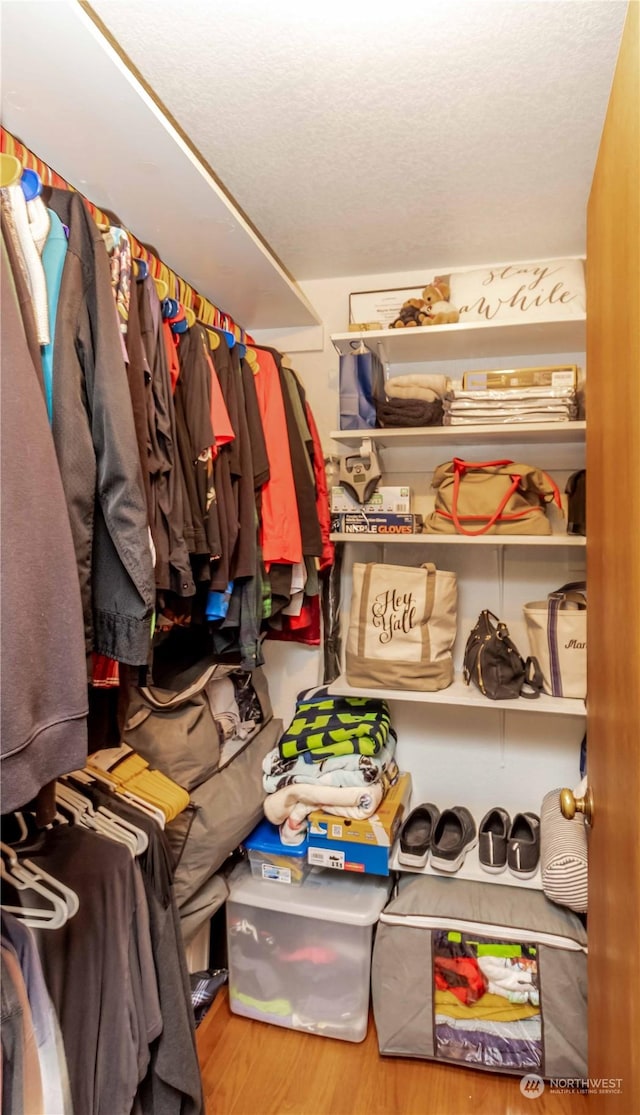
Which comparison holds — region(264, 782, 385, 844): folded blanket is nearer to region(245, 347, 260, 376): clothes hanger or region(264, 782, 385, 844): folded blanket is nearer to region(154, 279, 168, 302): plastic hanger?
region(245, 347, 260, 376): clothes hanger

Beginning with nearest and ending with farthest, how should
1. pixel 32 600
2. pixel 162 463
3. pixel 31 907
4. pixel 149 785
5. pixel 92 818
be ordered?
1. pixel 32 600
2. pixel 31 907
3. pixel 162 463
4. pixel 92 818
5. pixel 149 785

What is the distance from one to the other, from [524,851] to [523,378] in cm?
134

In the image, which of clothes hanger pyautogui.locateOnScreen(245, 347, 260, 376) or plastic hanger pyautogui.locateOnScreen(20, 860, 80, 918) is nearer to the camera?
plastic hanger pyautogui.locateOnScreen(20, 860, 80, 918)

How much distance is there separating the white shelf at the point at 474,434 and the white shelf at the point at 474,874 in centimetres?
122

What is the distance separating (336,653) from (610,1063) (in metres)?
1.34

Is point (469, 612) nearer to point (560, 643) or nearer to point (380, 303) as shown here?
point (560, 643)

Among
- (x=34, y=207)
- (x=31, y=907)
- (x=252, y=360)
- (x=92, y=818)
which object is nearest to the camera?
(x=34, y=207)

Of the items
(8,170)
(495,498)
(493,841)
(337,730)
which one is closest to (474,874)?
(493,841)

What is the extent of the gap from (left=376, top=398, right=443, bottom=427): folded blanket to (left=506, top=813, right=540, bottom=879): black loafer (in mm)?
1241

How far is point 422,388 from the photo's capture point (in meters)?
1.85

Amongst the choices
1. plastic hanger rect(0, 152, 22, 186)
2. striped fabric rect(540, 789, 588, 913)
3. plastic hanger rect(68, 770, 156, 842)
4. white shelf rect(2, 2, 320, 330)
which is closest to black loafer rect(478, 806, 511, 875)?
striped fabric rect(540, 789, 588, 913)

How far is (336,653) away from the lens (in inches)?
82.9

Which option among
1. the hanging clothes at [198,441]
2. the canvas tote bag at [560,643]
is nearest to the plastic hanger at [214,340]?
the hanging clothes at [198,441]

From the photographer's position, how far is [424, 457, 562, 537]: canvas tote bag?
1.77m
